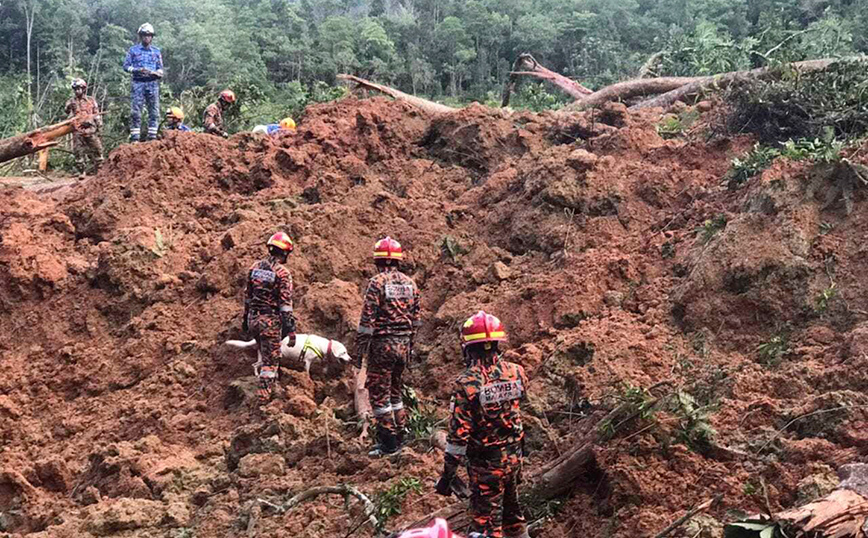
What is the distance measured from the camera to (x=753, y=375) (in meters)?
6.40

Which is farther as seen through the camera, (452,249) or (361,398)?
(452,249)

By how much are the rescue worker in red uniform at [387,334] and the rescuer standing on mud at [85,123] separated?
8.39 meters

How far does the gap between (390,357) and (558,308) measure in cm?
187

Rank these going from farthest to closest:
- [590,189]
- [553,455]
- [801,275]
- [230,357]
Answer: [590,189] < [230,357] < [801,275] < [553,455]

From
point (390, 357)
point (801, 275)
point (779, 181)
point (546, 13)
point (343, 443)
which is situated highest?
point (546, 13)

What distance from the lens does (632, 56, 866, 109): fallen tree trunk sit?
34.4ft

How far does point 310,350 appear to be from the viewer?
27.3 ft

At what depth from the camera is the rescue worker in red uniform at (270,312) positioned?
8164mm

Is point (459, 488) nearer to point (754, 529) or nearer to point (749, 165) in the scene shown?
point (754, 529)

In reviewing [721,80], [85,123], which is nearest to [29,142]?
[85,123]

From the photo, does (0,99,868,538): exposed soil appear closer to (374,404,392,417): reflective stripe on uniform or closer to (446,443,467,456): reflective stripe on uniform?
(374,404,392,417): reflective stripe on uniform

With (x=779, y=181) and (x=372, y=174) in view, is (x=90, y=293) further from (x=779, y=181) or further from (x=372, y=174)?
(x=779, y=181)

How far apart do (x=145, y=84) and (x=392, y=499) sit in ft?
32.7

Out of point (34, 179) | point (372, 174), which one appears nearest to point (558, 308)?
point (372, 174)
